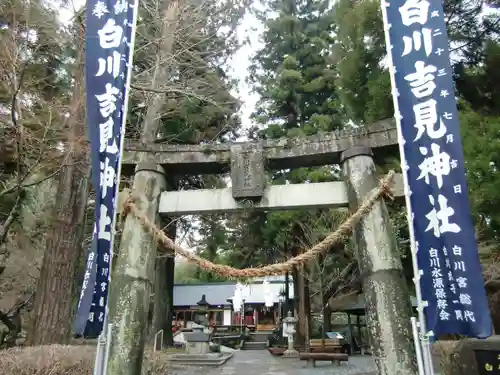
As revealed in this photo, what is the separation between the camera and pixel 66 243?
8242 millimetres

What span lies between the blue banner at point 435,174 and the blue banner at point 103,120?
124 inches

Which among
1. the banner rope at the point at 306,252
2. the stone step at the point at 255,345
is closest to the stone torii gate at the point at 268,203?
the banner rope at the point at 306,252

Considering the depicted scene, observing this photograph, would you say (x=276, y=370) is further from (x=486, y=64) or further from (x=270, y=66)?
(x=270, y=66)

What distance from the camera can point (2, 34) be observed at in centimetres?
744

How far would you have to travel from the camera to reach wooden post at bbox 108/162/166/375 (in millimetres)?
4984

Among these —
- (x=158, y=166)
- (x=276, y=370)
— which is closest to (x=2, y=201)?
(x=158, y=166)

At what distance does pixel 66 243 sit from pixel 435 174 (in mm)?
6875

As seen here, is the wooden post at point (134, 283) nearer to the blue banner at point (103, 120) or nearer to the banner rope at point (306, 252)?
the banner rope at point (306, 252)

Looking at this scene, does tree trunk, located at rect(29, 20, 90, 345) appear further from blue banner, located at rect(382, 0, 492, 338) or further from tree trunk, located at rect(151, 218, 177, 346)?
tree trunk, located at rect(151, 218, 177, 346)

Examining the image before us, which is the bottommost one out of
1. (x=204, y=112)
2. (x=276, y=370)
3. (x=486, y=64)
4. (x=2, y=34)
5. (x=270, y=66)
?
(x=276, y=370)

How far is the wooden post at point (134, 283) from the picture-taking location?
196 inches

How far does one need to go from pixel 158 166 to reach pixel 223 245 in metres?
14.8

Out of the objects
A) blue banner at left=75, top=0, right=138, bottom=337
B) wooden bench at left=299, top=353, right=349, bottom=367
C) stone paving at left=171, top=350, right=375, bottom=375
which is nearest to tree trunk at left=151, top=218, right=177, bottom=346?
stone paving at left=171, top=350, right=375, bottom=375

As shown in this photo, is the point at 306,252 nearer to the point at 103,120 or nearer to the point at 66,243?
the point at 103,120
